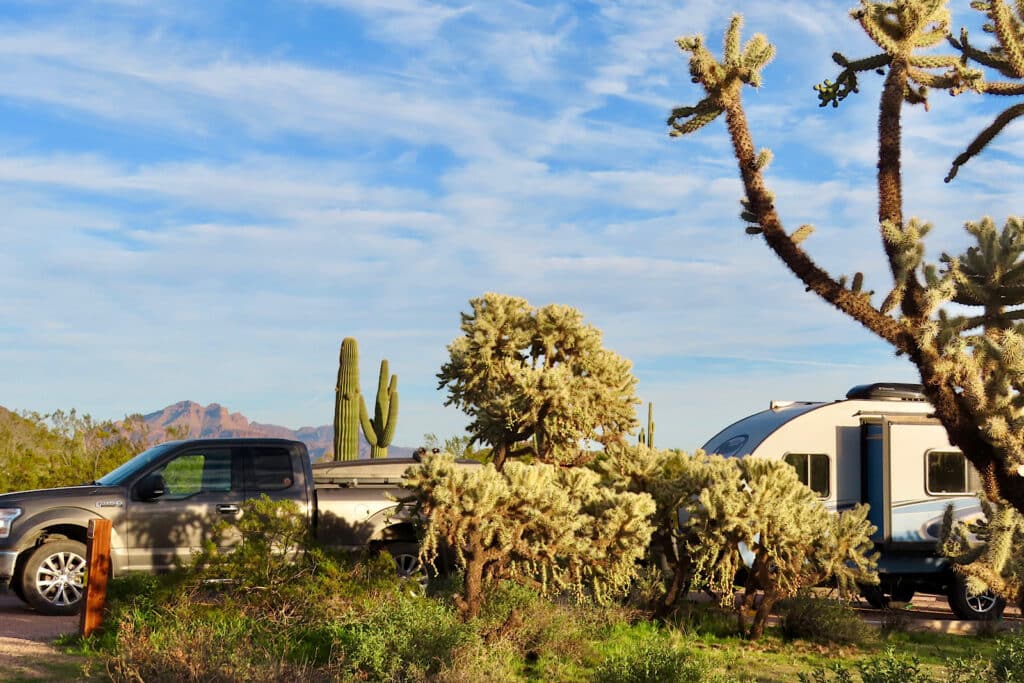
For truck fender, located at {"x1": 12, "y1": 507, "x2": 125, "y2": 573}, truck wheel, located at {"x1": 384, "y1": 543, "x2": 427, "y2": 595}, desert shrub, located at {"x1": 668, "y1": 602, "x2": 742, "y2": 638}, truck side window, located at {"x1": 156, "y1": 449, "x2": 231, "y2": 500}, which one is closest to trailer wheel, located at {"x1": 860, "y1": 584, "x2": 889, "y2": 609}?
desert shrub, located at {"x1": 668, "y1": 602, "x2": 742, "y2": 638}

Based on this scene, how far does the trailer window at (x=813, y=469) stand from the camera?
572 inches

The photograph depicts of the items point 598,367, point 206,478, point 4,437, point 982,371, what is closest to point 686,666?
point 982,371

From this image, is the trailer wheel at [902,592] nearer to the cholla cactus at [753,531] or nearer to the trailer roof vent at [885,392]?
the trailer roof vent at [885,392]

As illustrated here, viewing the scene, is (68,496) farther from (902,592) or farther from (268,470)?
(902,592)

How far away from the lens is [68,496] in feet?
39.5

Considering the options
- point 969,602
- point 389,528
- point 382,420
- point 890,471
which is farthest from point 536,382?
point 382,420

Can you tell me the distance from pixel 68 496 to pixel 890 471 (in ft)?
34.8

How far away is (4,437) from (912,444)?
18972 mm

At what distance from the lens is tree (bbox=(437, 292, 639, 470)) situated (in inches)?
472

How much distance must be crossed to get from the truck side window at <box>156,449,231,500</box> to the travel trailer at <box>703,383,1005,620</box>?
6.98 m

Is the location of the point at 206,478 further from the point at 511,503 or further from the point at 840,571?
the point at 840,571

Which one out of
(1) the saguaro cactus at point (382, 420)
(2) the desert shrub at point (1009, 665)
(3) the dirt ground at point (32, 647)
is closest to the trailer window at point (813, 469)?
(2) the desert shrub at point (1009, 665)

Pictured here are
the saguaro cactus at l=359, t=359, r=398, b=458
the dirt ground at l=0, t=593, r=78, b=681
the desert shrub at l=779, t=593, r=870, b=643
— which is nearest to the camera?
the dirt ground at l=0, t=593, r=78, b=681

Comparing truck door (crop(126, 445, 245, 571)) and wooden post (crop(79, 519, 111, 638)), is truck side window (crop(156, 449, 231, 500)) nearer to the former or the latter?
truck door (crop(126, 445, 245, 571))
